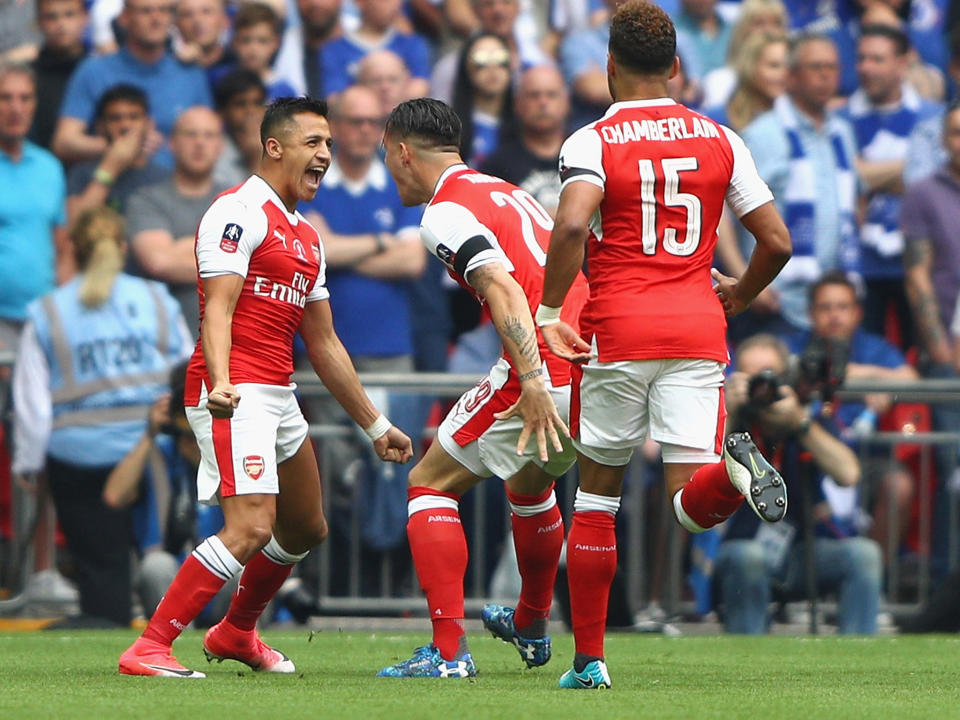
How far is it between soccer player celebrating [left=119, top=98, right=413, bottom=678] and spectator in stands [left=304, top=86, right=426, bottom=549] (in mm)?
3793

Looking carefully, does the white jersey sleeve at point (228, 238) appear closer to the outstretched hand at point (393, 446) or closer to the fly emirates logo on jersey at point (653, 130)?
the outstretched hand at point (393, 446)

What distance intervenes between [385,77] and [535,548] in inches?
221

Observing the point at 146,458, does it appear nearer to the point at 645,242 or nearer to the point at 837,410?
the point at 837,410

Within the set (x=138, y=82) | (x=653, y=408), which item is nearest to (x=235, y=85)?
(x=138, y=82)

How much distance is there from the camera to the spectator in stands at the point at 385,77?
12.4m

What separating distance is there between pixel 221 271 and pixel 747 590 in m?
4.43

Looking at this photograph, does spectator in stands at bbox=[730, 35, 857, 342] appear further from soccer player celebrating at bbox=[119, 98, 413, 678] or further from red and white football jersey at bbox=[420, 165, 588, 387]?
soccer player celebrating at bbox=[119, 98, 413, 678]

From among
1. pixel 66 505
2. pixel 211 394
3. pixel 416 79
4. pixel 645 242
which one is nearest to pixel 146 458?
pixel 66 505

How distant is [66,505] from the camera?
10.9 meters

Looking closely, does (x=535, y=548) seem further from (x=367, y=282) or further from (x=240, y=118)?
(x=240, y=118)

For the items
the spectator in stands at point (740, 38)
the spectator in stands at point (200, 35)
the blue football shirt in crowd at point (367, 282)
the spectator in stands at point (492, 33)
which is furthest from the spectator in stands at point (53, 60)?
the spectator in stands at point (740, 38)

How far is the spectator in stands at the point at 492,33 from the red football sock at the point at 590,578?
6359 mm

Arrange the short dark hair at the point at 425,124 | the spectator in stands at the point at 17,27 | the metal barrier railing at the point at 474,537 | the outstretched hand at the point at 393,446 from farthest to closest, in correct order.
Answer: the spectator in stands at the point at 17,27 < the metal barrier railing at the point at 474,537 < the outstretched hand at the point at 393,446 < the short dark hair at the point at 425,124

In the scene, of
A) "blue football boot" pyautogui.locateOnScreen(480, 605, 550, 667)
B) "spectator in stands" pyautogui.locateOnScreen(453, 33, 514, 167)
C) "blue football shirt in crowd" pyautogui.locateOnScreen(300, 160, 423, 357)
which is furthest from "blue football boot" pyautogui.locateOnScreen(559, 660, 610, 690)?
"spectator in stands" pyautogui.locateOnScreen(453, 33, 514, 167)
